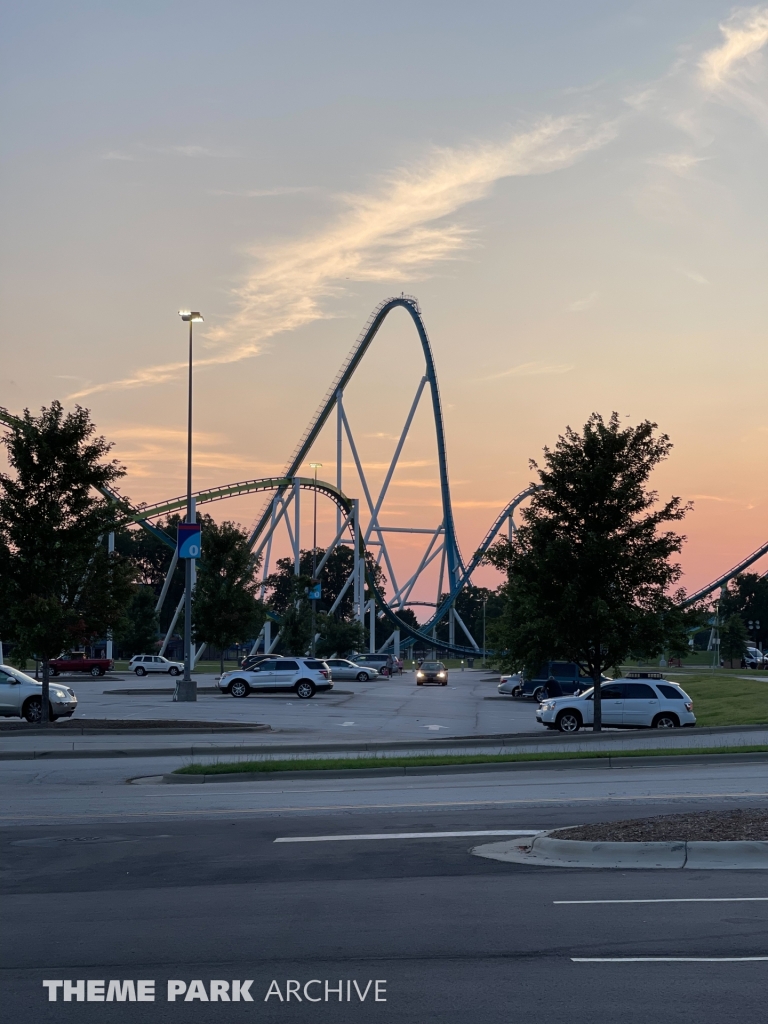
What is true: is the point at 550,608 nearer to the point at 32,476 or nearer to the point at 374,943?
the point at 32,476

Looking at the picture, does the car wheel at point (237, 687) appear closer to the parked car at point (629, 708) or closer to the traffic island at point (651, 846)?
the parked car at point (629, 708)

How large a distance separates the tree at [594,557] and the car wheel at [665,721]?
1.86 m

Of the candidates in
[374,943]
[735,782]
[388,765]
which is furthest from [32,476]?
[374,943]

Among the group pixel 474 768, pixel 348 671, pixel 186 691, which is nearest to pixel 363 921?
pixel 474 768

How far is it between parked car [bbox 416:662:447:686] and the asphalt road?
50924 mm

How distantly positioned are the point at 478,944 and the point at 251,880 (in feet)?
10.5

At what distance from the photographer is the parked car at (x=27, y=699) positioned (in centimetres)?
2817

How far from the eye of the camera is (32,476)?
1079 inches

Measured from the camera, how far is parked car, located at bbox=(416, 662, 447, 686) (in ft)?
213

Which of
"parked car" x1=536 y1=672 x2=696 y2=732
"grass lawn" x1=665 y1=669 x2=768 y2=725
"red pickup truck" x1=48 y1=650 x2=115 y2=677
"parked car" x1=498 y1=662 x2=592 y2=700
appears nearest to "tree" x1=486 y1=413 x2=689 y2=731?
"parked car" x1=536 y1=672 x2=696 y2=732

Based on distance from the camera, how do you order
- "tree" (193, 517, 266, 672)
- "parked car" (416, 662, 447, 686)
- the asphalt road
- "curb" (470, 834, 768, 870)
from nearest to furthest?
1. the asphalt road
2. "curb" (470, 834, 768, 870)
3. "tree" (193, 517, 266, 672)
4. "parked car" (416, 662, 447, 686)

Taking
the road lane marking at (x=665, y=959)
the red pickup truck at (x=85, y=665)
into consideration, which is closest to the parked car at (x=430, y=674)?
the red pickup truck at (x=85, y=665)

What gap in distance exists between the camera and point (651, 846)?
10.2 meters

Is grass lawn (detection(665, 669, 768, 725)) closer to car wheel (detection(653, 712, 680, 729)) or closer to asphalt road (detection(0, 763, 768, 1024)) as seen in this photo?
car wheel (detection(653, 712, 680, 729))
